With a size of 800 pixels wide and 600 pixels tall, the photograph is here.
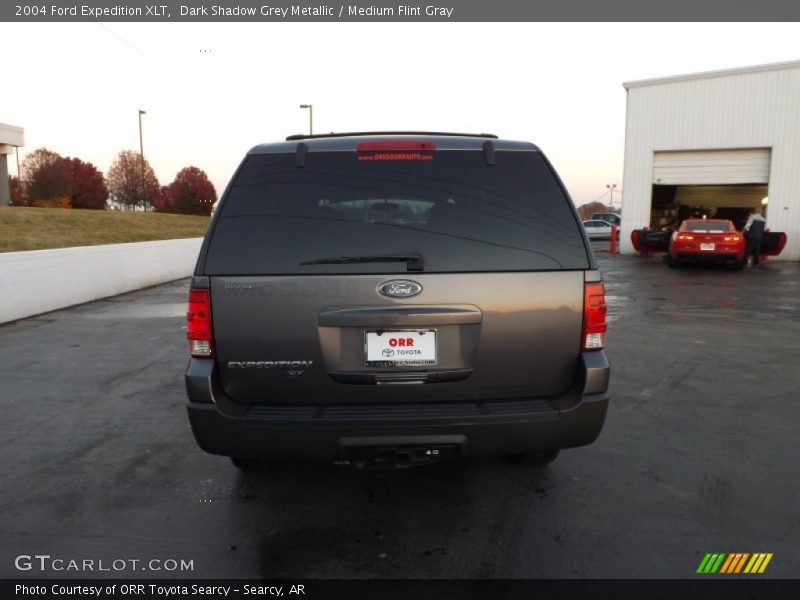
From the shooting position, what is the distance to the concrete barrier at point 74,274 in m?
9.22

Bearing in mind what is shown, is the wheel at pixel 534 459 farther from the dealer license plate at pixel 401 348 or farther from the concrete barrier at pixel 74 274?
the concrete barrier at pixel 74 274

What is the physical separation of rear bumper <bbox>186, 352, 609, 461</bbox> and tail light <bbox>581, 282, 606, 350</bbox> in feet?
0.26

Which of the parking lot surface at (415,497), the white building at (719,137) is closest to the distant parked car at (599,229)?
the white building at (719,137)

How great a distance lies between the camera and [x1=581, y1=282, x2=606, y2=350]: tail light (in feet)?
9.07

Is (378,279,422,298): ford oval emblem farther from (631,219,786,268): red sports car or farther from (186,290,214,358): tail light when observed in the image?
(631,219,786,268): red sports car

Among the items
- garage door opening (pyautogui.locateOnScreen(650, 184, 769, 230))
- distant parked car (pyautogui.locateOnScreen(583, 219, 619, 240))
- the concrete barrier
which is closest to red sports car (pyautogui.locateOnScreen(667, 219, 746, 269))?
garage door opening (pyautogui.locateOnScreen(650, 184, 769, 230))

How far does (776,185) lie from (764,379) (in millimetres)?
17644

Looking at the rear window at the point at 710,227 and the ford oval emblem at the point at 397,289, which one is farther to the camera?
the rear window at the point at 710,227

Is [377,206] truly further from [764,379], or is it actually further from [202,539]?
[764,379]

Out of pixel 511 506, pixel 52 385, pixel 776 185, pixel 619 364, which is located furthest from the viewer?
pixel 776 185

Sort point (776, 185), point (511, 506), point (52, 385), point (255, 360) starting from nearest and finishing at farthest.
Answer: point (255, 360) < point (511, 506) < point (52, 385) < point (776, 185)

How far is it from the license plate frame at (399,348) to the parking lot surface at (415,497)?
0.90 m

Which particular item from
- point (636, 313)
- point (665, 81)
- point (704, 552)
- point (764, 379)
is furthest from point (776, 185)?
point (704, 552)

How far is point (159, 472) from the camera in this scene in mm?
3701
